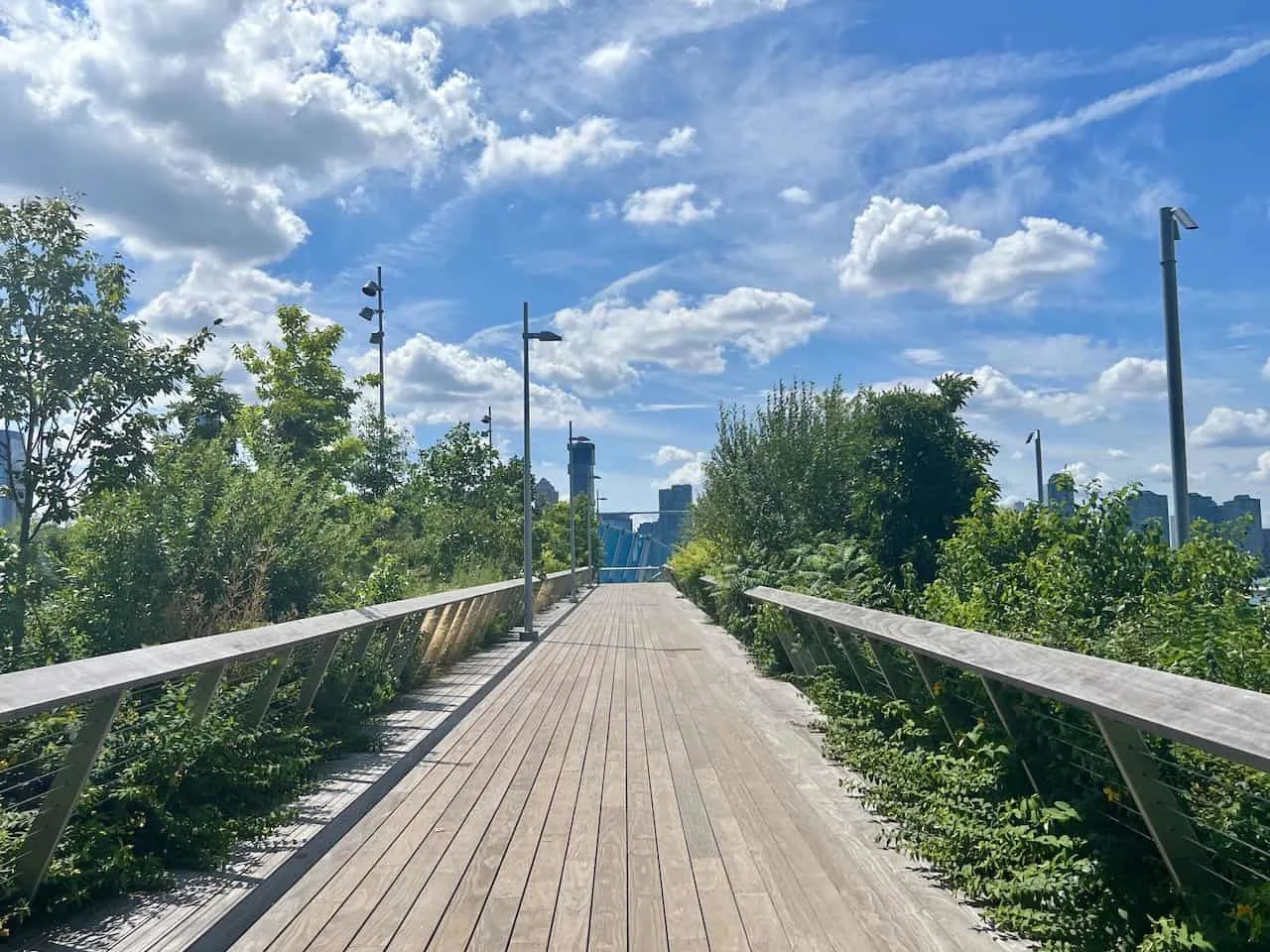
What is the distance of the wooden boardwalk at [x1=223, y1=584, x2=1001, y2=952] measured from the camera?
3.67m

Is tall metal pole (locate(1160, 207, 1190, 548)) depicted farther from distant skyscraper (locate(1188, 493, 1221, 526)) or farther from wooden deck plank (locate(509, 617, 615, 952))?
wooden deck plank (locate(509, 617, 615, 952))

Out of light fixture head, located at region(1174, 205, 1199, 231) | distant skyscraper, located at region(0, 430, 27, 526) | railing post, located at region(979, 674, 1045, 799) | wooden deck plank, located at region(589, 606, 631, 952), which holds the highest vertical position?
light fixture head, located at region(1174, 205, 1199, 231)

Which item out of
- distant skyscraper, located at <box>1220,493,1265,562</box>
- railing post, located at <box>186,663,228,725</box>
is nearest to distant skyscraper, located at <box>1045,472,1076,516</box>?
distant skyscraper, located at <box>1220,493,1265,562</box>

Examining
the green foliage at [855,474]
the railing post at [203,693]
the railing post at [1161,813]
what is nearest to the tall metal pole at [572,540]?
the green foliage at [855,474]

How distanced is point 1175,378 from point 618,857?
220 inches

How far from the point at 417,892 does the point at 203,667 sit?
137cm

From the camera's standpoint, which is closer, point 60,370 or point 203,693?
point 203,693

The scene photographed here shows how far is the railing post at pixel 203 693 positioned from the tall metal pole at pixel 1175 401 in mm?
6480

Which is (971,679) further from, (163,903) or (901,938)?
(163,903)

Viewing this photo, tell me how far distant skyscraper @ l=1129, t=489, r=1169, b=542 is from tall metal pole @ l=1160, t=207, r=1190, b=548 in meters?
0.14

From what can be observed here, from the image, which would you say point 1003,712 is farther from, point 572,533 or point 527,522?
point 572,533

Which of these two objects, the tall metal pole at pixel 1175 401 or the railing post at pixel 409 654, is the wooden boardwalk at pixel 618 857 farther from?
the tall metal pole at pixel 1175 401

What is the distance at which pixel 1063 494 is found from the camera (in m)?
A: 7.74

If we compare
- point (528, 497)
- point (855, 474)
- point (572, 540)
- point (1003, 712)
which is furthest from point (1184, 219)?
point (572, 540)
